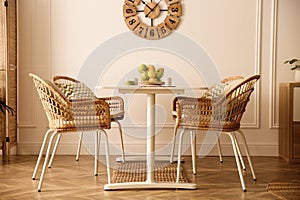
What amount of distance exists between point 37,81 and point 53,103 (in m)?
0.21

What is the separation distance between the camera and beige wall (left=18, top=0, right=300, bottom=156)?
16.2ft

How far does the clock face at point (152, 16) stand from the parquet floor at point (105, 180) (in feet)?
4.54

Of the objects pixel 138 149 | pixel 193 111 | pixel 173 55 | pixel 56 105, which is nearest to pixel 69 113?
pixel 56 105

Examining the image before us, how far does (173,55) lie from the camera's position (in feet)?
16.4

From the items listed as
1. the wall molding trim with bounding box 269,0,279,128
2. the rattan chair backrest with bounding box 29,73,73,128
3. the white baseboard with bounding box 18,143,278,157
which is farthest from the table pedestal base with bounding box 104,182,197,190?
the wall molding trim with bounding box 269,0,279,128

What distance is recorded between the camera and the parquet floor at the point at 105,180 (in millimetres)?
3232

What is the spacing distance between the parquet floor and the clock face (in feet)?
4.54

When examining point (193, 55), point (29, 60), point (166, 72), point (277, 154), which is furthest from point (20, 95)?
point (277, 154)

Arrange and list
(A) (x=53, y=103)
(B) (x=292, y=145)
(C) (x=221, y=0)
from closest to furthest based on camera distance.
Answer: (A) (x=53, y=103) → (B) (x=292, y=145) → (C) (x=221, y=0)

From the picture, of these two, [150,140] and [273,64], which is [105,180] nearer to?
[150,140]

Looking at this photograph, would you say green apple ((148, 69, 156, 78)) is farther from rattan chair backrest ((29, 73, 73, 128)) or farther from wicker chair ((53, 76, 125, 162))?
rattan chair backrest ((29, 73, 73, 128))

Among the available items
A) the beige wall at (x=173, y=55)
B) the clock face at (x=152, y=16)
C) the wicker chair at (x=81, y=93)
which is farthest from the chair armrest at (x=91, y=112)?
the clock face at (x=152, y=16)

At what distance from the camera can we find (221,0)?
16.2 ft

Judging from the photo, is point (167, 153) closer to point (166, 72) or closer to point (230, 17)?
point (166, 72)
